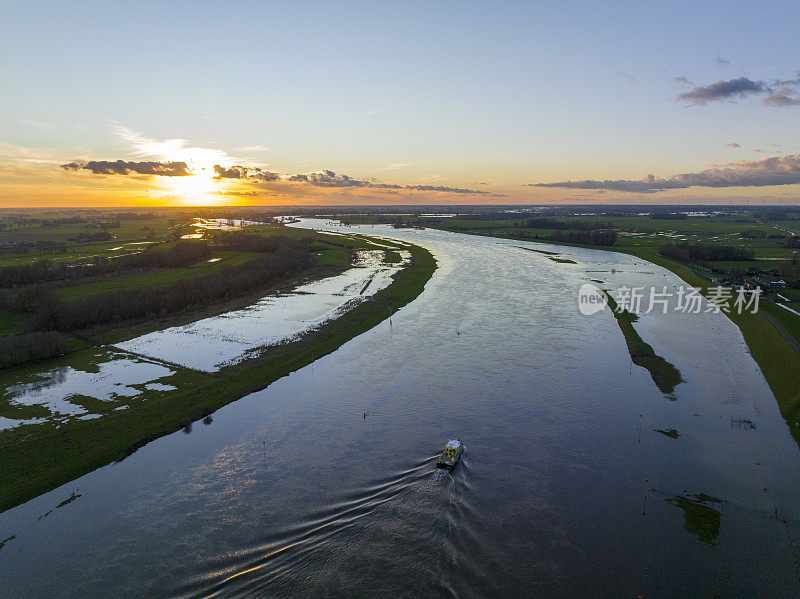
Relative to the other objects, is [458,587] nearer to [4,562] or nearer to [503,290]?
[4,562]

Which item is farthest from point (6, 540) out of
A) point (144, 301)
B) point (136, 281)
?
point (136, 281)

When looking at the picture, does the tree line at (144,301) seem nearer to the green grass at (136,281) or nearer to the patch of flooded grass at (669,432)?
the green grass at (136,281)

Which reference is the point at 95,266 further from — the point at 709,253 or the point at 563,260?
the point at 709,253

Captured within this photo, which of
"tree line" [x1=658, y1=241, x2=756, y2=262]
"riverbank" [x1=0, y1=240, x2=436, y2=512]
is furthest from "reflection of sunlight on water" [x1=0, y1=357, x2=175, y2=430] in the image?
"tree line" [x1=658, y1=241, x2=756, y2=262]

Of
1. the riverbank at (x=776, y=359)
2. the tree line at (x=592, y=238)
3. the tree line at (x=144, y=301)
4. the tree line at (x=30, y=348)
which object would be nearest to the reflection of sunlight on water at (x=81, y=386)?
the tree line at (x=30, y=348)

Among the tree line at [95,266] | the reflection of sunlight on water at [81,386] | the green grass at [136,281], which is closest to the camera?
the reflection of sunlight on water at [81,386]

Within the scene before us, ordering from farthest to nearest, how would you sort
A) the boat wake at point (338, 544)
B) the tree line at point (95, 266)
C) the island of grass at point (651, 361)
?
the tree line at point (95, 266) → the island of grass at point (651, 361) → the boat wake at point (338, 544)
